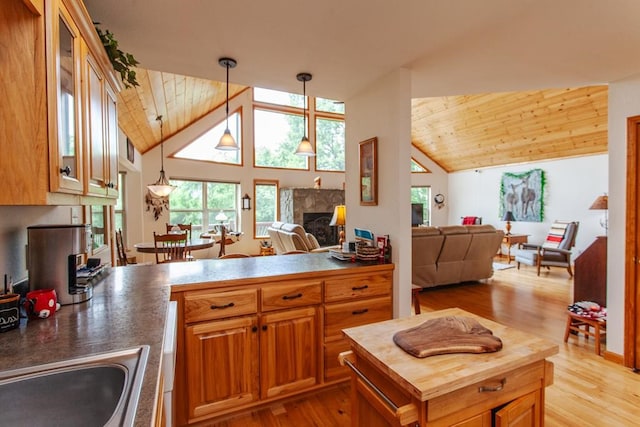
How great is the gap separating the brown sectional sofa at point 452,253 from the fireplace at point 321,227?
3.58 metres

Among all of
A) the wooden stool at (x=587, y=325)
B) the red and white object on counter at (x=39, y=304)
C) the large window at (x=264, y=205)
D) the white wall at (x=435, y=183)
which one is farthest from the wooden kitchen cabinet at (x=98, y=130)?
the white wall at (x=435, y=183)

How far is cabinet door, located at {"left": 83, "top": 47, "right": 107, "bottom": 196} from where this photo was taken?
1301 mm

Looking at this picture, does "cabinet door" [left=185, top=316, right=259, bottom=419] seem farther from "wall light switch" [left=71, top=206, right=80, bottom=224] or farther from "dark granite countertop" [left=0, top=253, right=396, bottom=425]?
"wall light switch" [left=71, top=206, right=80, bottom=224]

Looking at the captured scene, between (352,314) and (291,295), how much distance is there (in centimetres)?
50

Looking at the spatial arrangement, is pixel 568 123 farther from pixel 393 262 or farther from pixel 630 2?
pixel 393 262

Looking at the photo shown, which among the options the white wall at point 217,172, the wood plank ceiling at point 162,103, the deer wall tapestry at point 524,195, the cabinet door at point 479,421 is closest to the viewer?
the cabinet door at point 479,421

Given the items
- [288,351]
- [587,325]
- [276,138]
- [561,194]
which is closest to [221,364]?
[288,351]

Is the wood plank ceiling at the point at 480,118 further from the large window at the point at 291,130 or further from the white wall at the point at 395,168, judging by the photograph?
the white wall at the point at 395,168

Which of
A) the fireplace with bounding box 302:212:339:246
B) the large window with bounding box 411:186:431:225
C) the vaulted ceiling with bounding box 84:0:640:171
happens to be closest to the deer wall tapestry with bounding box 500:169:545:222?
the large window with bounding box 411:186:431:225

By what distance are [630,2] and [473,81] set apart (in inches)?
43.1

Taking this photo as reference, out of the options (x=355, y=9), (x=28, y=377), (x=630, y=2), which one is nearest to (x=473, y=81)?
(x=630, y=2)

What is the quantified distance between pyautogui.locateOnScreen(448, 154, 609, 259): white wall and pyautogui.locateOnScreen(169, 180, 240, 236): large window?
6485 millimetres

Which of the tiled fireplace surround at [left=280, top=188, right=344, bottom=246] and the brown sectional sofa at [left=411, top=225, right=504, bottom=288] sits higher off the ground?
the tiled fireplace surround at [left=280, top=188, right=344, bottom=246]

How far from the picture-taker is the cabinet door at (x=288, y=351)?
6.43 feet
